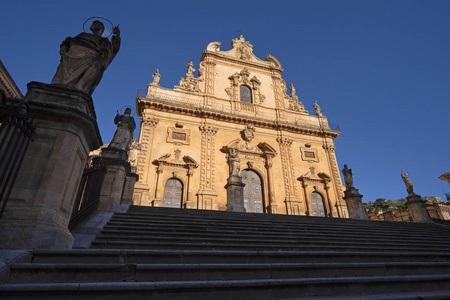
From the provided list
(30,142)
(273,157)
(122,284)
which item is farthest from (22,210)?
(273,157)

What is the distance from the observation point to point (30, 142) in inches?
137

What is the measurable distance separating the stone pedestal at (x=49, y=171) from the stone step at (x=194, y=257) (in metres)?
0.24

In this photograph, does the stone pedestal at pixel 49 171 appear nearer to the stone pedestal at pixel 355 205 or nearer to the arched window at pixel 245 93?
the stone pedestal at pixel 355 205

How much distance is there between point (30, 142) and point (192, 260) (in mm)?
2883

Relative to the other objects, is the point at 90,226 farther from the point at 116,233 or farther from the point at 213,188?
the point at 213,188

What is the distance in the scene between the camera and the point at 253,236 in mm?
5711

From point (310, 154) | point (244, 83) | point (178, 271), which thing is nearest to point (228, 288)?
point (178, 271)

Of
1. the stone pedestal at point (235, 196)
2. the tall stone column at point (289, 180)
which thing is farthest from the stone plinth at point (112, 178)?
the tall stone column at point (289, 180)

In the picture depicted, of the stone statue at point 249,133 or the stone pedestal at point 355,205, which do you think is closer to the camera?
the stone pedestal at point 355,205

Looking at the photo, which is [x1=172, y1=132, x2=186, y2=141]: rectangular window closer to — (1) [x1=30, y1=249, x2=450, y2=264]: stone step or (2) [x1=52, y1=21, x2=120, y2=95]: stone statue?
(2) [x1=52, y1=21, x2=120, y2=95]: stone statue

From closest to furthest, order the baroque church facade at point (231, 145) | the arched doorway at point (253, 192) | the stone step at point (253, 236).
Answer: the stone step at point (253, 236)
the baroque church facade at point (231, 145)
the arched doorway at point (253, 192)

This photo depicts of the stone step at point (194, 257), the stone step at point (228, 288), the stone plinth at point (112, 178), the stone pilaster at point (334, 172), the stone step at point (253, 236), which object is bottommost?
the stone step at point (228, 288)

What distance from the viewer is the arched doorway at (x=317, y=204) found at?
17875mm

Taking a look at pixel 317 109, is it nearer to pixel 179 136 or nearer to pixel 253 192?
pixel 253 192
